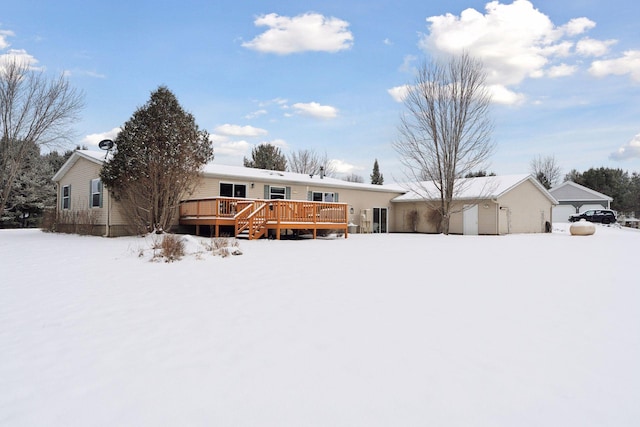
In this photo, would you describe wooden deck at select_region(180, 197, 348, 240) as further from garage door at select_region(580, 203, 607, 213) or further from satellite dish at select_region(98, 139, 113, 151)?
garage door at select_region(580, 203, 607, 213)

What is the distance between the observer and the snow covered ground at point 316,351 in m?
2.59

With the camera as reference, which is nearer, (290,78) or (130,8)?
(130,8)

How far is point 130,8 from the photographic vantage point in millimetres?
12578

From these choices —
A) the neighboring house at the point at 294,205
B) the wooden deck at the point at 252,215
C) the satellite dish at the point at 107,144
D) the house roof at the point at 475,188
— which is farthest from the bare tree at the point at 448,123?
the satellite dish at the point at 107,144

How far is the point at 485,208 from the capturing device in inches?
926

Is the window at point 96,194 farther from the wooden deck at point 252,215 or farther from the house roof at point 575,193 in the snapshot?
the house roof at point 575,193

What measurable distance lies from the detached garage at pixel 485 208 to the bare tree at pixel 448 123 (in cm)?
107

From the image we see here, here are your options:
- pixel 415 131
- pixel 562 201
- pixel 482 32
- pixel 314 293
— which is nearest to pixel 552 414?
pixel 314 293

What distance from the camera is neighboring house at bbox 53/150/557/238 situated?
51.4 feet

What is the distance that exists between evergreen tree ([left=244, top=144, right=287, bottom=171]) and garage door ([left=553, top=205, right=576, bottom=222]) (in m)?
26.5

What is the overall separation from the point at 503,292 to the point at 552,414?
3616 mm

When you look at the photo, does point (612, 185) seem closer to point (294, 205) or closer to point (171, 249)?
point (294, 205)

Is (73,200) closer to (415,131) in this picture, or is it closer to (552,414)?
(415,131)

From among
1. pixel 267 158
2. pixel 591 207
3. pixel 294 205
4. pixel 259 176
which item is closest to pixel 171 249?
pixel 294 205
